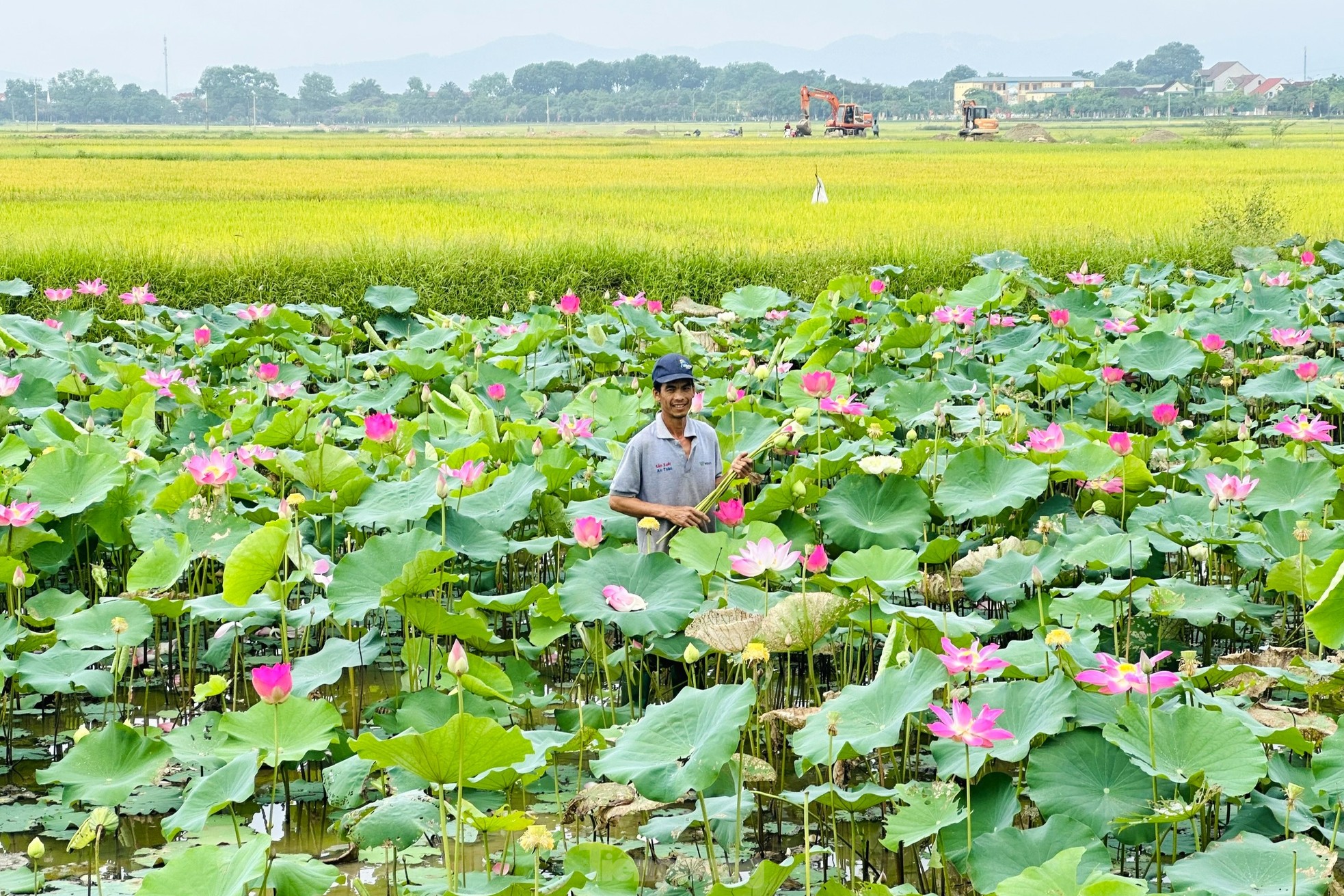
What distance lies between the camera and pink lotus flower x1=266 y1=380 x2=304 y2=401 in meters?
4.77

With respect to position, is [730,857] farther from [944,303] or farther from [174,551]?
[944,303]

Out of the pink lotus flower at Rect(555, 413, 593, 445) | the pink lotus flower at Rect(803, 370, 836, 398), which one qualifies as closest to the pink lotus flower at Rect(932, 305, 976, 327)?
the pink lotus flower at Rect(555, 413, 593, 445)

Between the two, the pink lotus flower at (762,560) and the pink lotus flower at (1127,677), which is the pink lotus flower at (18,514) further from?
the pink lotus flower at (1127,677)

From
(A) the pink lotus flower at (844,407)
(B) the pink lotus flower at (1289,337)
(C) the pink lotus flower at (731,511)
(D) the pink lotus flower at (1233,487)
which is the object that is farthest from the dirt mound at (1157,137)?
(C) the pink lotus flower at (731,511)

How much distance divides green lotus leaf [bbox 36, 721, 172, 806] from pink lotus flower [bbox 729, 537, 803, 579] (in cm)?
115

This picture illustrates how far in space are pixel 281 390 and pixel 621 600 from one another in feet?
8.39

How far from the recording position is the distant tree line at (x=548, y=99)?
120312 mm

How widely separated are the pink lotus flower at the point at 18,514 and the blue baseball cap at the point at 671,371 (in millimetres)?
1591

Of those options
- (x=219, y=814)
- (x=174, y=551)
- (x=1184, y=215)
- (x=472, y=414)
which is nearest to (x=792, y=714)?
(x=219, y=814)

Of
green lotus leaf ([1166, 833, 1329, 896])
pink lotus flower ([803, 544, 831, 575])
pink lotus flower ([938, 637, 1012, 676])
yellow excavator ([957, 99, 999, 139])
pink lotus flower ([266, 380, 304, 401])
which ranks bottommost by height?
green lotus leaf ([1166, 833, 1329, 896])

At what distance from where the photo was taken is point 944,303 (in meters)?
7.03

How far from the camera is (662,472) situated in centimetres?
347

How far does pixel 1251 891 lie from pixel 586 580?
4.66 ft

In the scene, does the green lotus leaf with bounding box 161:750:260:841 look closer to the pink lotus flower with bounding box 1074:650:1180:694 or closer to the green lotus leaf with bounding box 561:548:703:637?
the green lotus leaf with bounding box 561:548:703:637
